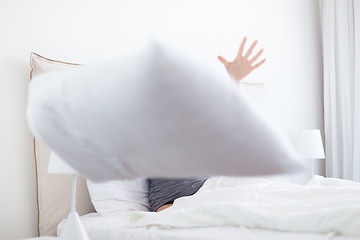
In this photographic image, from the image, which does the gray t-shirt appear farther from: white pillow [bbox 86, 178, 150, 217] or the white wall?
the white wall

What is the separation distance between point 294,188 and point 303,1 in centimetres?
329

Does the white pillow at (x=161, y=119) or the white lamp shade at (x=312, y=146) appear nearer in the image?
the white pillow at (x=161, y=119)

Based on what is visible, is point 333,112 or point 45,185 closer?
point 45,185

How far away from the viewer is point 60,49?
254 cm

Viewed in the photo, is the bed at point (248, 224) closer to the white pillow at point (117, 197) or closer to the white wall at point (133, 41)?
the white pillow at point (117, 197)

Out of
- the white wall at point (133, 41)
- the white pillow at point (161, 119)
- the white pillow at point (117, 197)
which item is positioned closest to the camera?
the white pillow at point (161, 119)

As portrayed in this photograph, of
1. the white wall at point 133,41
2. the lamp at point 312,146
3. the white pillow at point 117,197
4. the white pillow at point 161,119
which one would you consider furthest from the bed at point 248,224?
the lamp at point 312,146

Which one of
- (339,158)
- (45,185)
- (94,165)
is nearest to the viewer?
(94,165)

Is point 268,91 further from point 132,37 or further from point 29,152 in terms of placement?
point 29,152

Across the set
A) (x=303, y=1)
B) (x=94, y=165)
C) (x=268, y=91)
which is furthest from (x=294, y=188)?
(x=303, y=1)

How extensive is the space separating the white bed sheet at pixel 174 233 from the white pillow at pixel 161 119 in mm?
1191

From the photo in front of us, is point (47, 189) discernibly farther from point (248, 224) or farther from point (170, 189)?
point (248, 224)

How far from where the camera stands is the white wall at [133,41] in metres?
2.27

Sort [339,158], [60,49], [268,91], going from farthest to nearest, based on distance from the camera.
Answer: [339,158] < [268,91] < [60,49]
